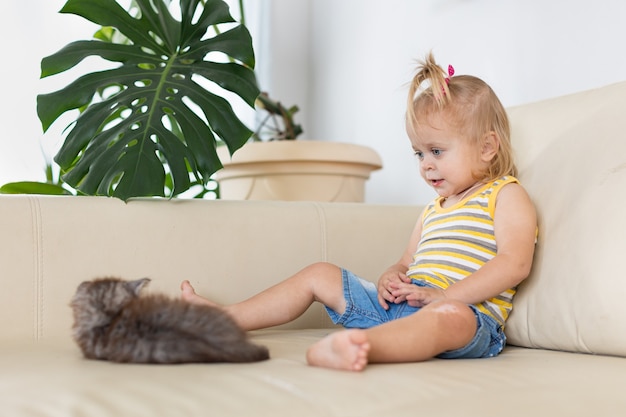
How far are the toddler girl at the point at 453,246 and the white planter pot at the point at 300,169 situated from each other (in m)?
0.63

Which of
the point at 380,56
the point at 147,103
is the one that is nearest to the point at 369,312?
the point at 147,103

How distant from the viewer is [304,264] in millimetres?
1616

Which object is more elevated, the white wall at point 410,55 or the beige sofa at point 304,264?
the white wall at point 410,55

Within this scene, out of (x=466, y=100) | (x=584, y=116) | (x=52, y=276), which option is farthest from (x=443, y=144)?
(x=52, y=276)

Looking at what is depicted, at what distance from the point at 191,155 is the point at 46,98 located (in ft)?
1.00

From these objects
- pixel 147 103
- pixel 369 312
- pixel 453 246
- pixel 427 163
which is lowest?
pixel 369 312

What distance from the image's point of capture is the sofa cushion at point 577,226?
3.84 ft

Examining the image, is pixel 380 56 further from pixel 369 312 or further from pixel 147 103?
pixel 369 312

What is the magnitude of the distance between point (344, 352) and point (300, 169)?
1.22 metres

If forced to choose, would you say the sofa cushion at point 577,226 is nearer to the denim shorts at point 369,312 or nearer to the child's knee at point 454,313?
the denim shorts at point 369,312

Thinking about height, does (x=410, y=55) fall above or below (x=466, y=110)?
above

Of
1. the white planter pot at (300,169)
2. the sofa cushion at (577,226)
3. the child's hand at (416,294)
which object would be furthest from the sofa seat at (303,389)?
the white planter pot at (300,169)

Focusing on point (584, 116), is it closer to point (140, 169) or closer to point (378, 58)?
point (140, 169)

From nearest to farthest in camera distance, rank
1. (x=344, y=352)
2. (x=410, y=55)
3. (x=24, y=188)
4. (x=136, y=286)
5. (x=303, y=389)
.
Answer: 1. (x=303, y=389)
2. (x=344, y=352)
3. (x=136, y=286)
4. (x=24, y=188)
5. (x=410, y=55)
